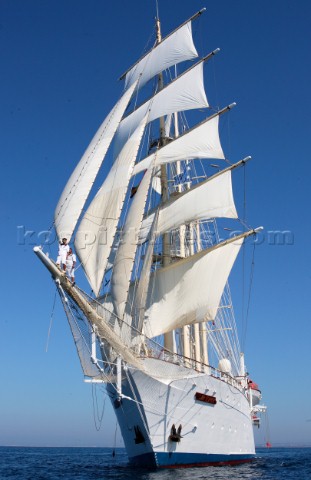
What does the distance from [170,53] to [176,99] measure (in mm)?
4422

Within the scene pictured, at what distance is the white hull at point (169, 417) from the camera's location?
1014 inches

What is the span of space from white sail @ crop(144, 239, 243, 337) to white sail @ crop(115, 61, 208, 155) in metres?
11.0

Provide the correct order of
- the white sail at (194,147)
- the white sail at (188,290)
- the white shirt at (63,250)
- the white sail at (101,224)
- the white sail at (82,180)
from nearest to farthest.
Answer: the white shirt at (63,250) → the white sail at (82,180) → the white sail at (101,224) → the white sail at (188,290) → the white sail at (194,147)

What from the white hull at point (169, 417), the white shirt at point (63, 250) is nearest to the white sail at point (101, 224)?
the white shirt at point (63, 250)

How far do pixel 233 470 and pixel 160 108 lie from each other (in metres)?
23.9

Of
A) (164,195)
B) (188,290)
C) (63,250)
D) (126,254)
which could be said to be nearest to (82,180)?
(126,254)

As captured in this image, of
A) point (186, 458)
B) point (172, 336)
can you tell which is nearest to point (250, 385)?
point (172, 336)

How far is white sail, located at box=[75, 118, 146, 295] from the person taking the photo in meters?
Result: 26.6

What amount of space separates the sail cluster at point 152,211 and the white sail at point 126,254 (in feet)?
0.16

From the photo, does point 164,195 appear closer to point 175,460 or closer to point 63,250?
point 63,250

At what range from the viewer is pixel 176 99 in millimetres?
38906

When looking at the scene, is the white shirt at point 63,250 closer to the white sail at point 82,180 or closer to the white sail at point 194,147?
the white sail at point 82,180

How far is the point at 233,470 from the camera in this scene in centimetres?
2955

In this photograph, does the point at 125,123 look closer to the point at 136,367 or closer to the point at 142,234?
the point at 142,234
